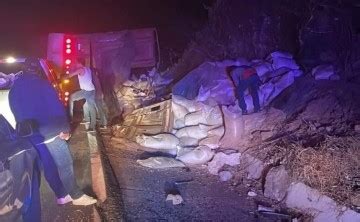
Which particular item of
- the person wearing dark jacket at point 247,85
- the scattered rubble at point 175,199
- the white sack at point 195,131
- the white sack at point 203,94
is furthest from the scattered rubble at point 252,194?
the white sack at point 203,94

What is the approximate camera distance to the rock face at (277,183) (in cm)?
585

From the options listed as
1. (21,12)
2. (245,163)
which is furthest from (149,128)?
(21,12)

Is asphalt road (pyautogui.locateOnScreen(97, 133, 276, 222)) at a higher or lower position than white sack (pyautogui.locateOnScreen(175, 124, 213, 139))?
lower

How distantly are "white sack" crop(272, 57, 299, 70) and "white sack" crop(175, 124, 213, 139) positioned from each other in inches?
92.8

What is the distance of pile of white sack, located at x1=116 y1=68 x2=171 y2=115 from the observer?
966 centimetres

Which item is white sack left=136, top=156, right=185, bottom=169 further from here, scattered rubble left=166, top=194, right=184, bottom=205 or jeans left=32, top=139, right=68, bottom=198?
jeans left=32, top=139, right=68, bottom=198

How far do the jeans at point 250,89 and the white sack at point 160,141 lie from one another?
1.46 meters

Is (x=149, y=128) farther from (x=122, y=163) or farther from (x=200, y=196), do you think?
(x=200, y=196)

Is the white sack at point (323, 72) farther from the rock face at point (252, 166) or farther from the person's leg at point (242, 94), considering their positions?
the rock face at point (252, 166)

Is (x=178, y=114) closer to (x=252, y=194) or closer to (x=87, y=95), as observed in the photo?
(x=87, y=95)

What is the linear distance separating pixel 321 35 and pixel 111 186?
586 centimetres

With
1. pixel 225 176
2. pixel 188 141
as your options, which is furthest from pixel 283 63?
pixel 225 176

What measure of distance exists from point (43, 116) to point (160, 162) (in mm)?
2393

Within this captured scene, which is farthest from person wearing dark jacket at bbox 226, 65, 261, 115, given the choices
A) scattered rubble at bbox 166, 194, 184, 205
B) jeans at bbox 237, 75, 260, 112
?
scattered rubble at bbox 166, 194, 184, 205
